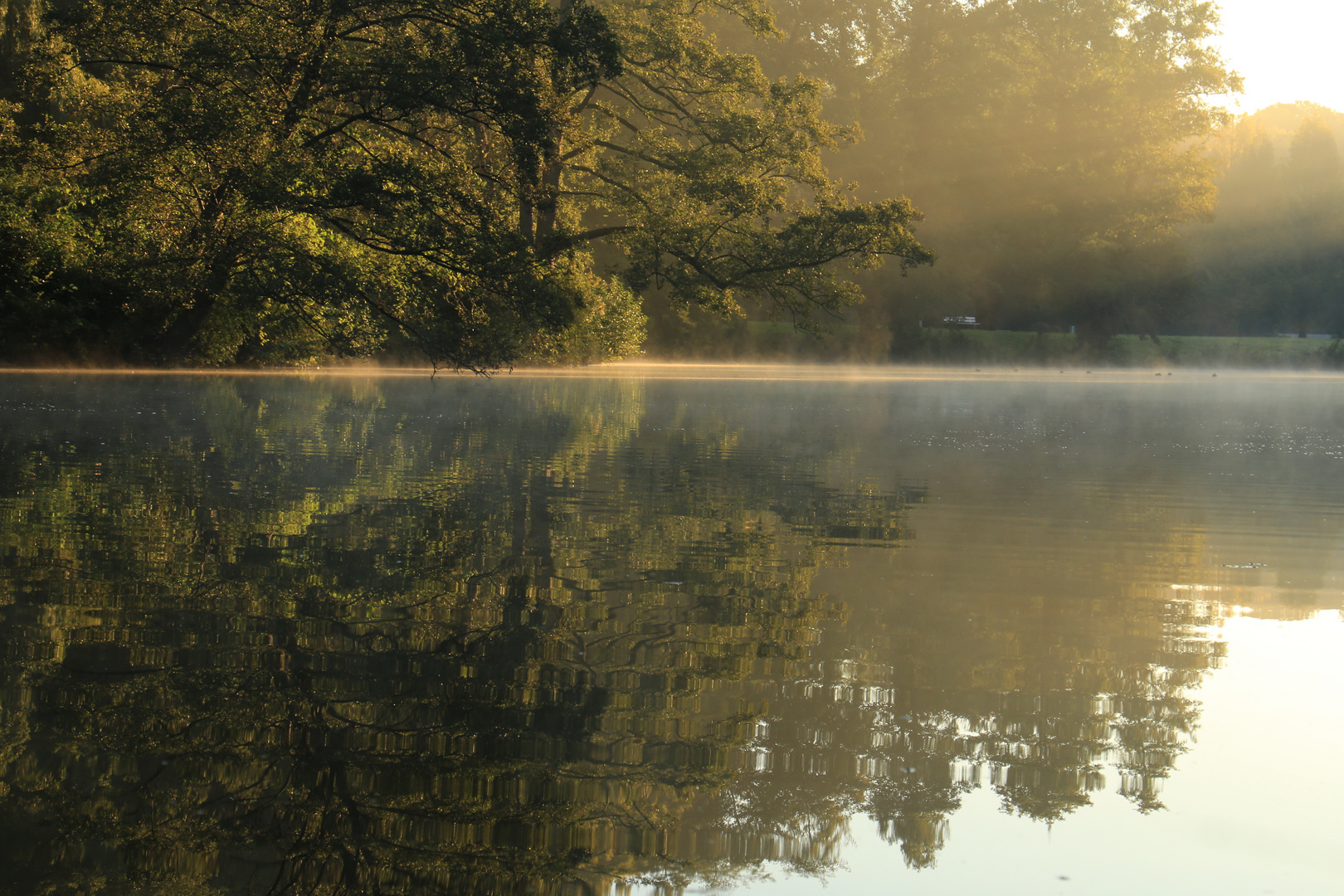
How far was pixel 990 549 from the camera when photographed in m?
6.95

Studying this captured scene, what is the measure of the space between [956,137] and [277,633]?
6031 cm

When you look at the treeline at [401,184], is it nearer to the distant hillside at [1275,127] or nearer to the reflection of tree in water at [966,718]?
the reflection of tree in water at [966,718]

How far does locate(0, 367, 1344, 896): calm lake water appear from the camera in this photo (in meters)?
2.80

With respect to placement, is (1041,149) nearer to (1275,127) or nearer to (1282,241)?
(1282,241)

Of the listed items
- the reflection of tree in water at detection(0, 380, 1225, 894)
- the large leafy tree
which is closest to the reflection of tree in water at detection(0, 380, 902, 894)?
the reflection of tree in water at detection(0, 380, 1225, 894)

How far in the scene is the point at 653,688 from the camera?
3.98 m

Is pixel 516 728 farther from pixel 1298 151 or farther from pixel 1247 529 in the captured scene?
pixel 1298 151

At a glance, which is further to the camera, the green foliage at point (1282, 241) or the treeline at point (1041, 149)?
the green foliage at point (1282, 241)

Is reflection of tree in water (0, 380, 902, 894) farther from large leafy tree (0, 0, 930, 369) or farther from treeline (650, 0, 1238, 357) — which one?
treeline (650, 0, 1238, 357)

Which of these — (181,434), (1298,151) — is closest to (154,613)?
(181,434)

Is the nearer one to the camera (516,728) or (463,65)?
(516,728)

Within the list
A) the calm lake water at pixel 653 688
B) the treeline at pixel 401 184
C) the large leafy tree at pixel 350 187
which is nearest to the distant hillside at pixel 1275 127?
the treeline at pixel 401 184

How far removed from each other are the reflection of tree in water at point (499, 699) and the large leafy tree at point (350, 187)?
1186 cm

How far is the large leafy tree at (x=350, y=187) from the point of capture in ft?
60.8
